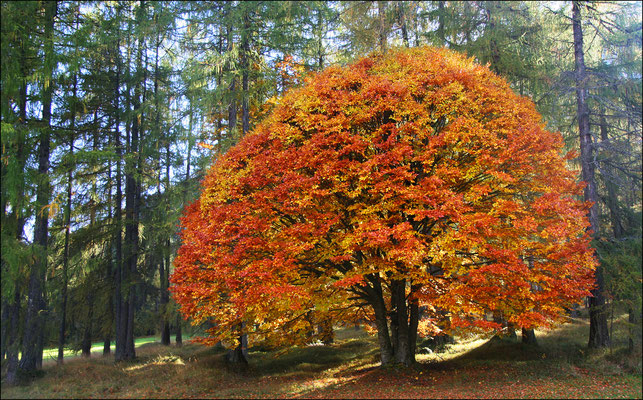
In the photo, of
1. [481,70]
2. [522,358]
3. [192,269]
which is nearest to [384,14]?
[481,70]

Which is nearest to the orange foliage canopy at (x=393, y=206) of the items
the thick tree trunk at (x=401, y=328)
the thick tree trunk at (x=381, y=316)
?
the thick tree trunk at (x=381, y=316)

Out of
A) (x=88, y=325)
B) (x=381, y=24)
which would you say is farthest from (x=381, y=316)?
(x=88, y=325)

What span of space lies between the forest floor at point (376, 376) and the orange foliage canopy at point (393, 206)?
1809 mm

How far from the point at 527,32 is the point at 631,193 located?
26.4ft

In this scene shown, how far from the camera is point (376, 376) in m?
12.1

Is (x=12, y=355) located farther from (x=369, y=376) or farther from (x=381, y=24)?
(x=381, y=24)

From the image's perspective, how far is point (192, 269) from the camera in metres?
11.9

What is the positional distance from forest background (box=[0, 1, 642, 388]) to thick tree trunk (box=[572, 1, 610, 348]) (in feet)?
0.16

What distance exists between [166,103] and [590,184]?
1889 centimetres

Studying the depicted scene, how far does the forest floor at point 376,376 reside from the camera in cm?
1041

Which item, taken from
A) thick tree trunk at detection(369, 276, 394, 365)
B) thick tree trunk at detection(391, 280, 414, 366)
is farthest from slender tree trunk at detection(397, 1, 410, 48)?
thick tree trunk at detection(369, 276, 394, 365)

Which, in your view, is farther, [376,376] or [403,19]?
[403,19]

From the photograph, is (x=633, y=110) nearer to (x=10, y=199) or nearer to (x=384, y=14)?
(x=384, y=14)

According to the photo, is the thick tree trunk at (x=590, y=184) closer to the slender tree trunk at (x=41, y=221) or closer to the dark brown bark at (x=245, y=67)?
the dark brown bark at (x=245, y=67)
